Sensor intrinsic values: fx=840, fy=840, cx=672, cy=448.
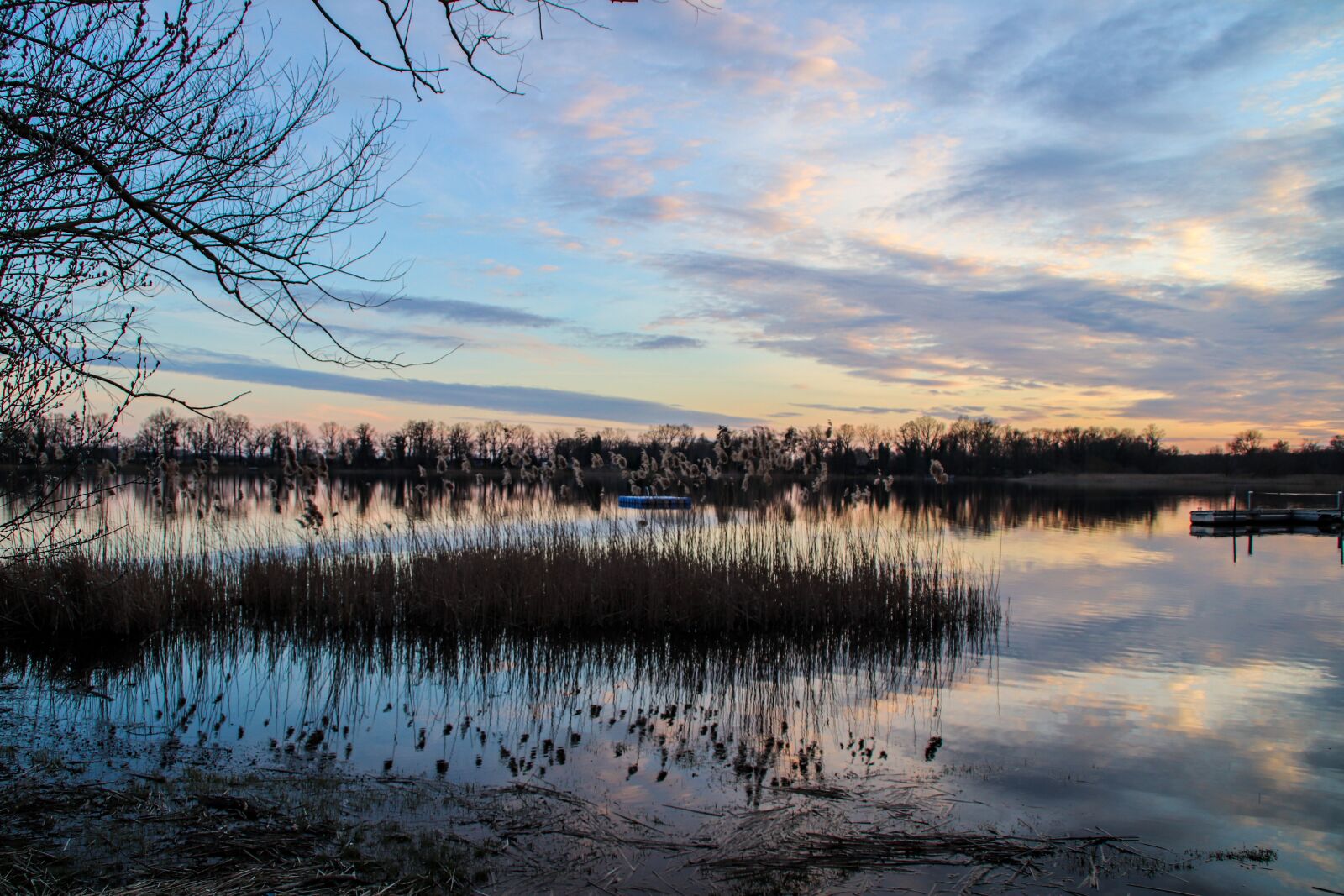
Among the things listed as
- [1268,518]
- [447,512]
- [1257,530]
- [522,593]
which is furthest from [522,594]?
[1268,518]

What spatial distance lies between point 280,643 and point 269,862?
6216 millimetres

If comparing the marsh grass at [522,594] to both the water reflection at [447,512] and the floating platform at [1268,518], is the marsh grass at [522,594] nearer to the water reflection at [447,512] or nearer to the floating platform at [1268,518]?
the water reflection at [447,512]

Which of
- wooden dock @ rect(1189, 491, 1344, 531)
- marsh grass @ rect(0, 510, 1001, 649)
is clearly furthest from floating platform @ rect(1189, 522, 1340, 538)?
marsh grass @ rect(0, 510, 1001, 649)

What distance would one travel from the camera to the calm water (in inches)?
204

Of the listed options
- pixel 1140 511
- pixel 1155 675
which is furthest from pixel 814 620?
pixel 1140 511

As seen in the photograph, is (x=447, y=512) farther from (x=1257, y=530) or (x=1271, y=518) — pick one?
(x=1271, y=518)

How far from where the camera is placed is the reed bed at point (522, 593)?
9969 millimetres

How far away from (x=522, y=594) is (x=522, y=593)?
1 cm

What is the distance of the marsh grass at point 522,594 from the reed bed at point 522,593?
0.8 inches

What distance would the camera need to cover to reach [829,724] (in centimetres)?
690

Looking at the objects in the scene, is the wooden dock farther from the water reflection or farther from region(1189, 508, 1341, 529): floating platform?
the water reflection

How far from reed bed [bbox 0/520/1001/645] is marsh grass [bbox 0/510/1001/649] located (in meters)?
0.02

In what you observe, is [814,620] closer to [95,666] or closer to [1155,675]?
[1155,675]

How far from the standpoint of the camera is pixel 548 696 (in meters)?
7.56
